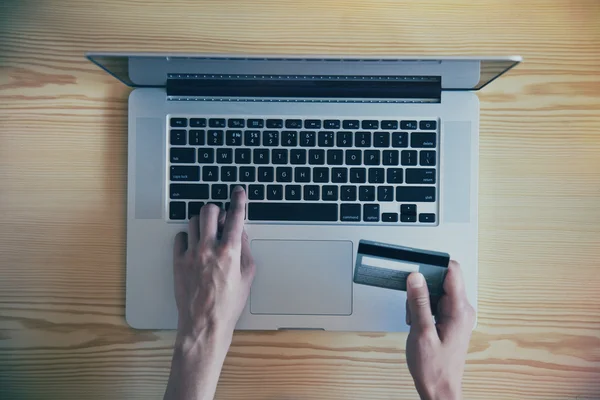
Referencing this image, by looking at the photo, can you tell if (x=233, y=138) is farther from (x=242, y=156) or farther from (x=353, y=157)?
(x=353, y=157)

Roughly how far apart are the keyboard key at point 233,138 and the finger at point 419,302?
0.35 metres

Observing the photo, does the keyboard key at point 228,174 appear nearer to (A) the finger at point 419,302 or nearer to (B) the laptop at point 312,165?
(B) the laptop at point 312,165

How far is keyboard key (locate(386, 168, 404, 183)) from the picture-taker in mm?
766

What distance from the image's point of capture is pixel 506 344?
0.81 metres

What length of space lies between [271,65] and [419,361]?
1.70 feet

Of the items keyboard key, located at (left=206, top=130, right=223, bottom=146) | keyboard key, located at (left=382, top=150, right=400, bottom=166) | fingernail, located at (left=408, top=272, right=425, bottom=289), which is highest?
keyboard key, located at (left=206, top=130, right=223, bottom=146)

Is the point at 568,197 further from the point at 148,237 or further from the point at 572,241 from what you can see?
the point at 148,237

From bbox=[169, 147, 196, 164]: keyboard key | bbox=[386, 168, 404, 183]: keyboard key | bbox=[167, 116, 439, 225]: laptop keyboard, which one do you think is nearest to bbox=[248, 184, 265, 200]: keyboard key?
bbox=[167, 116, 439, 225]: laptop keyboard

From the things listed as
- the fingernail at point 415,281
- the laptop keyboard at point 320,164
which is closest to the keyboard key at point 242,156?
the laptop keyboard at point 320,164

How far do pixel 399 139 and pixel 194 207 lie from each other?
0.35 metres

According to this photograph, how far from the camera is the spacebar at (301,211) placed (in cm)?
77

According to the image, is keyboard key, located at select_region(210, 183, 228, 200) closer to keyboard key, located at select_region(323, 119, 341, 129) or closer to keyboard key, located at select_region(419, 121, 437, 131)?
keyboard key, located at select_region(323, 119, 341, 129)

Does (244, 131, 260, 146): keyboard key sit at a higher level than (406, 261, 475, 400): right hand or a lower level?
higher

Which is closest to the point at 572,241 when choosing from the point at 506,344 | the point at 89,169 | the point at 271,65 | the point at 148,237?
the point at 506,344
